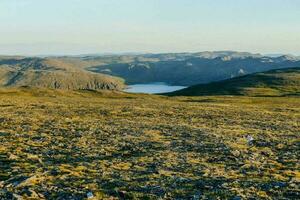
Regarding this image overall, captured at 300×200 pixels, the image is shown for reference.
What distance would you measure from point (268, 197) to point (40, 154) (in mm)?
11844

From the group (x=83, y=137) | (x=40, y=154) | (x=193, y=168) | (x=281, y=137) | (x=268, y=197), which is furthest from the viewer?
(x=281, y=137)

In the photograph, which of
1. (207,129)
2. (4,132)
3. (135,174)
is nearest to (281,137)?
(207,129)

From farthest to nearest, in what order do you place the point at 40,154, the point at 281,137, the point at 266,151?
the point at 281,137 < the point at 266,151 < the point at 40,154

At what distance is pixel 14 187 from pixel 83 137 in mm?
12191

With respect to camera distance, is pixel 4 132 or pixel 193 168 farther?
pixel 4 132

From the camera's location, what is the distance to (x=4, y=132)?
30453 millimetres

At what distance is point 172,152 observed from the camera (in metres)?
24.1

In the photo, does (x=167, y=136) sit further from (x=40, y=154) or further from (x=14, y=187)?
(x=14, y=187)

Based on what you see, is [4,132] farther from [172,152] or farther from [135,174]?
[135,174]

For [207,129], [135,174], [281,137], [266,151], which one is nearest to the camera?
[135,174]

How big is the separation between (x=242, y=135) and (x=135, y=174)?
46.9ft

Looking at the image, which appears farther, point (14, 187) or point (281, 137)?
point (281, 137)

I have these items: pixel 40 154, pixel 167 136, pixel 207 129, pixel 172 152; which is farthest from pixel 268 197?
pixel 207 129

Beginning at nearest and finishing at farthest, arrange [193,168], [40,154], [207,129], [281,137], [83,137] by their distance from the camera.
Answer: [193,168] → [40,154] → [83,137] → [281,137] → [207,129]
